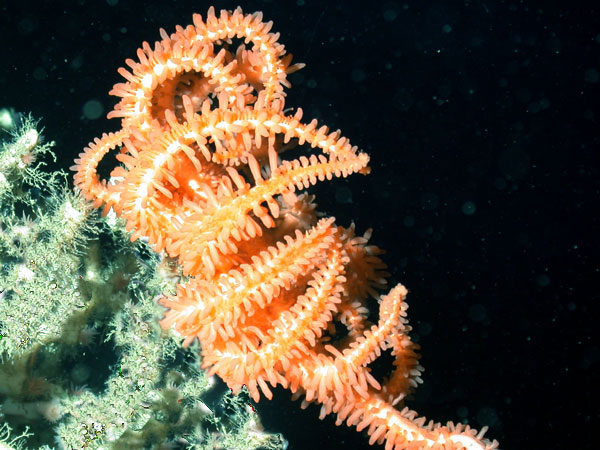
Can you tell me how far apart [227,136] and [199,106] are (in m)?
0.51

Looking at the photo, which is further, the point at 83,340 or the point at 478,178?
the point at 478,178

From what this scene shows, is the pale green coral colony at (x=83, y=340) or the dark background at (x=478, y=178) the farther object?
the dark background at (x=478, y=178)

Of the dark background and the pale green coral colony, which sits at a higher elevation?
the dark background

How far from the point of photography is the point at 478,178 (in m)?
6.02

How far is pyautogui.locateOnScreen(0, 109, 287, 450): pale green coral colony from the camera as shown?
8.69 ft

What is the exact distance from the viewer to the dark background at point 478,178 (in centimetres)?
561

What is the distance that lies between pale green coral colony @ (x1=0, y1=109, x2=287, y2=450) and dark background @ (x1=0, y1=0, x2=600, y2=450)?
111 inches

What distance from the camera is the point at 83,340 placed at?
9.92ft

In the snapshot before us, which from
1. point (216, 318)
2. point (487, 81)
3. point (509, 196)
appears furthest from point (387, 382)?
point (487, 81)

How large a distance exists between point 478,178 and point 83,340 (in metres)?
5.36

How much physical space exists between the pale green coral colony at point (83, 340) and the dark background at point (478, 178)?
9.24 ft

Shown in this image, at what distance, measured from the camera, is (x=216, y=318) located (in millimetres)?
1809

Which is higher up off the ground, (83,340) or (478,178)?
(478,178)

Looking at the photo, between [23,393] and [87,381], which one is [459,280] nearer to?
[87,381]
